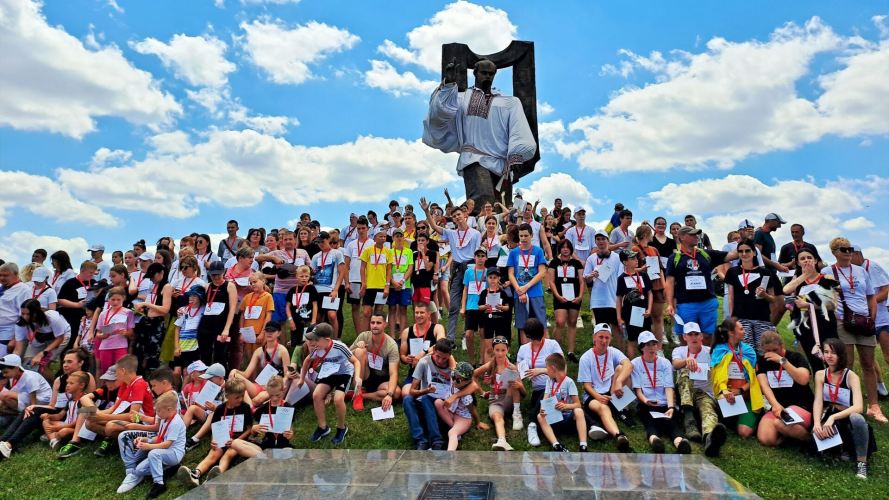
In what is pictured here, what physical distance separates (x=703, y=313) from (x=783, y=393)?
1498 millimetres

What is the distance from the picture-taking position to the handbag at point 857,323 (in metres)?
6.95

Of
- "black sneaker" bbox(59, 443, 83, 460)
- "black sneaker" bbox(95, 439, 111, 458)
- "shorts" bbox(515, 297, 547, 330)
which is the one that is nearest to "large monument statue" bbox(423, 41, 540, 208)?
"shorts" bbox(515, 297, 547, 330)

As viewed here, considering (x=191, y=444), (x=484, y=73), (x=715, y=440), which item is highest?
(x=484, y=73)

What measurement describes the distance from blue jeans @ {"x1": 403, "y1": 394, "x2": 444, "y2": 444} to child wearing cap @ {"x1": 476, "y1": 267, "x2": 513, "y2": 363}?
59.4 inches

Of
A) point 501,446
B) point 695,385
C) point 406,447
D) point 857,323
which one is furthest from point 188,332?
point 857,323

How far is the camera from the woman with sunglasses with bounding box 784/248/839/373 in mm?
6922

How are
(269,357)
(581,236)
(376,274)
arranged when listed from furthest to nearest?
(581,236) < (376,274) < (269,357)

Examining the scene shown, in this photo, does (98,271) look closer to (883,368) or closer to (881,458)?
(881,458)

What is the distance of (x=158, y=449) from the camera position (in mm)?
6039

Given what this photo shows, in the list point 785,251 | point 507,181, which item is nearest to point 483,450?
point 785,251

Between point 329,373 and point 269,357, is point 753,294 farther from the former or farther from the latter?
point 269,357

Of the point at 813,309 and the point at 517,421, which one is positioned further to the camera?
the point at 813,309

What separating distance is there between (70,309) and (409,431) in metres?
6.26

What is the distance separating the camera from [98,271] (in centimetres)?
1019
